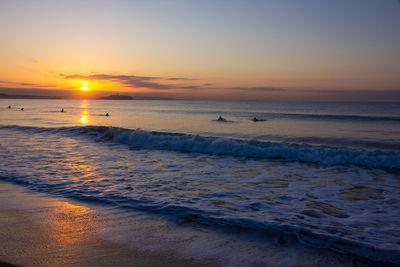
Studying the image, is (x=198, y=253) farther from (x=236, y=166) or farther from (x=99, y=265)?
(x=236, y=166)

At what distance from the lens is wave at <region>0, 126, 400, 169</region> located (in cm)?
1212

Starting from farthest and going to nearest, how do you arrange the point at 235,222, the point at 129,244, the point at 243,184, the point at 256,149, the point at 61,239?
the point at 256,149 → the point at 243,184 → the point at 235,222 → the point at 61,239 → the point at 129,244

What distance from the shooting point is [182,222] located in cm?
516

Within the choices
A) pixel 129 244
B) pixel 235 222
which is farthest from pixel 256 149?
pixel 129 244

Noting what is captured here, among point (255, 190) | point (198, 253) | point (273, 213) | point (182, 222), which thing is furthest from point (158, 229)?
point (255, 190)

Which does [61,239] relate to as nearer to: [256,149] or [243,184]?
[243,184]

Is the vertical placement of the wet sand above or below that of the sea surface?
above

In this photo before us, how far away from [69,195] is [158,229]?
3.06 meters

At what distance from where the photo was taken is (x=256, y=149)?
1409 centimetres

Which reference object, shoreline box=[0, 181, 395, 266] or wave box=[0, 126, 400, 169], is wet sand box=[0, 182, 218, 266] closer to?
shoreline box=[0, 181, 395, 266]

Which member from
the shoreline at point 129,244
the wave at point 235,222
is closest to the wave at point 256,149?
the wave at point 235,222

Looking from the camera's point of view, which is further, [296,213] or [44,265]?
[296,213]

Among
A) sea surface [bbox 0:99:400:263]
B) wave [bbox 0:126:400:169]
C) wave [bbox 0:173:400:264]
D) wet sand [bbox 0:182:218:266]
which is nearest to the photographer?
wet sand [bbox 0:182:218:266]

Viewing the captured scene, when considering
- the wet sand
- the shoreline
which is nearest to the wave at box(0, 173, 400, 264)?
the shoreline
